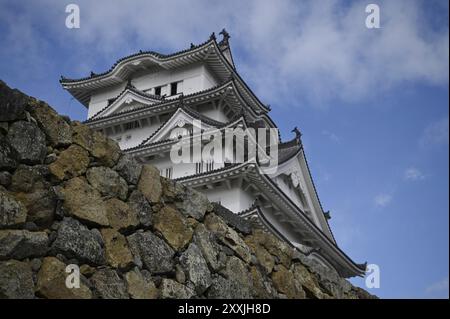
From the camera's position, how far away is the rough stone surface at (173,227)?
20.8ft

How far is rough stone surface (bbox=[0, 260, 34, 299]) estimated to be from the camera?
466cm

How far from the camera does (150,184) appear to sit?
6.53m

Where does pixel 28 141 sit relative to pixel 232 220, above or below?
above

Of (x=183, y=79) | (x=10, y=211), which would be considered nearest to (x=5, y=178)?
(x=10, y=211)

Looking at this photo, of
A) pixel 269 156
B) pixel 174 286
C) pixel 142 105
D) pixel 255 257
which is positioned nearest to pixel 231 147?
pixel 269 156

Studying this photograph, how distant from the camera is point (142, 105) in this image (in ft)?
89.6

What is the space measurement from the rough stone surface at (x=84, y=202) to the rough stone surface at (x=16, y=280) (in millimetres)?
797

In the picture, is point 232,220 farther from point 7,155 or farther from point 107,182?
point 7,155

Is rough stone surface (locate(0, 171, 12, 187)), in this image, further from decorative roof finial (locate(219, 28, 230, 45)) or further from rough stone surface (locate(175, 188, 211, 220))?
decorative roof finial (locate(219, 28, 230, 45))

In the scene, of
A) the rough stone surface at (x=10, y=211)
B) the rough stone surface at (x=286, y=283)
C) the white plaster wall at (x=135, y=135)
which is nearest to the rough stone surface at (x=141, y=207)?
the rough stone surface at (x=10, y=211)

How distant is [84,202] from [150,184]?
3.48ft

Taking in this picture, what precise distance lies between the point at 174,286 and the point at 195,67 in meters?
23.6
